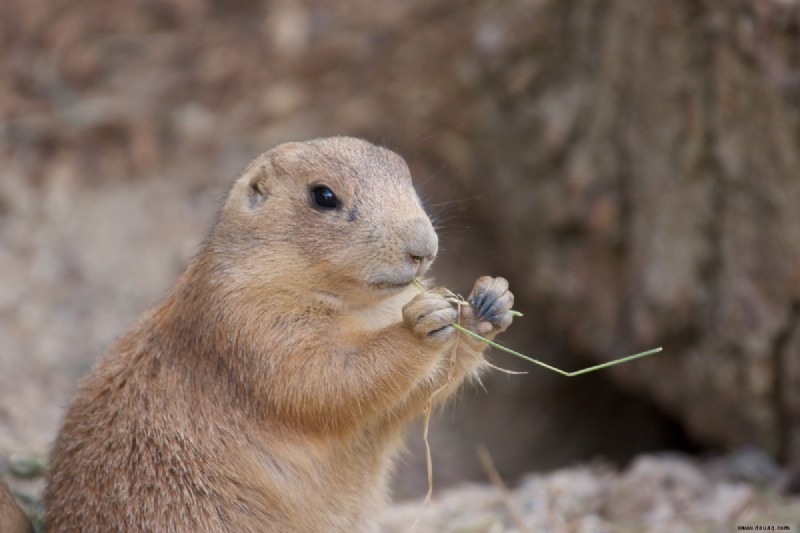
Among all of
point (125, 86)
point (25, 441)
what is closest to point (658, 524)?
point (25, 441)

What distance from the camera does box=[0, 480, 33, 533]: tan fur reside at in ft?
13.4

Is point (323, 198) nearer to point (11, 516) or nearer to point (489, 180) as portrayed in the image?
point (11, 516)

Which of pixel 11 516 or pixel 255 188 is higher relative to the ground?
pixel 255 188

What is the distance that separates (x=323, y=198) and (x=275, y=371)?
2.56ft

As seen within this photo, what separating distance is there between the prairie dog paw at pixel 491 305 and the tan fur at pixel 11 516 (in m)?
2.15

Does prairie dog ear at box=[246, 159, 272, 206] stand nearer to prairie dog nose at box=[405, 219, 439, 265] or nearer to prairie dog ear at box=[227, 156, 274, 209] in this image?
prairie dog ear at box=[227, 156, 274, 209]

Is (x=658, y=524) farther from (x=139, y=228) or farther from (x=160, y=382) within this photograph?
(x=139, y=228)

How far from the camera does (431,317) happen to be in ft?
12.7

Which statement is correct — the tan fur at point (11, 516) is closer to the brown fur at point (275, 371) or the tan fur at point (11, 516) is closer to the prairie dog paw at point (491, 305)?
the brown fur at point (275, 371)

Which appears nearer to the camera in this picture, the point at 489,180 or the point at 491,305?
the point at 491,305

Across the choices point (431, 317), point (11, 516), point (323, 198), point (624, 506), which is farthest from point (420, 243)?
point (624, 506)

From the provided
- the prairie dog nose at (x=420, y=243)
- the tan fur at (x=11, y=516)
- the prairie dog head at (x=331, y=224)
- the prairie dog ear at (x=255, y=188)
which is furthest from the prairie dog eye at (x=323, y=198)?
the tan fur at (x=11, y=516)

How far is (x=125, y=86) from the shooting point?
825 centimetres

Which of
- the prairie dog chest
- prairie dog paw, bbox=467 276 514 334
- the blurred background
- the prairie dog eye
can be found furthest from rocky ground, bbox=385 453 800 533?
the prairie dog eye
